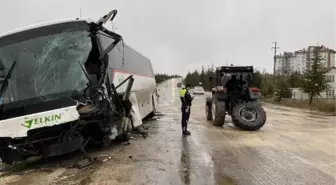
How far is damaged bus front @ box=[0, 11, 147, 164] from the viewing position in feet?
24.1

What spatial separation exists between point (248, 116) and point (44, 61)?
8.24m

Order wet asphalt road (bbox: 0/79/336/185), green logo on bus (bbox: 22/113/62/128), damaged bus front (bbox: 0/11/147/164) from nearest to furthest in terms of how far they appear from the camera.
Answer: wet asphalt road (bbox: 0/79/336/185), green logo on bus (bbox: 22/113/62/128), damaged bus front (bbox: 0/11/147/164)

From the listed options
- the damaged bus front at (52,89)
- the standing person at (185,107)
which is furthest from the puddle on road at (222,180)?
the standing person at (185,107)

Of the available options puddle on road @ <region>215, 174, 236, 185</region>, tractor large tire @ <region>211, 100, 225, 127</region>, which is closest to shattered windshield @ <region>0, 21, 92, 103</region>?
puddle on road @ <region>215, 174, 236, 185</region>

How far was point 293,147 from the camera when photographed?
989 centimetres

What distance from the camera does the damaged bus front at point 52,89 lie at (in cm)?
736

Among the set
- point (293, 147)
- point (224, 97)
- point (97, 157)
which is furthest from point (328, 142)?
point (97, 157)

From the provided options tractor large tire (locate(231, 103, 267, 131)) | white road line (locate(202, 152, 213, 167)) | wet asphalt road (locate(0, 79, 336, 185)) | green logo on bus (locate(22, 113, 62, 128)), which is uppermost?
green logo on bus (locate(22, 113, 62, 128))

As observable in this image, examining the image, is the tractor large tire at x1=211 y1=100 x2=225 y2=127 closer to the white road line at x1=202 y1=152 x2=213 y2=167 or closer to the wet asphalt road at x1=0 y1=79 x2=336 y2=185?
the wet asphalt road at x1=0 y1=79 x2=336 y2=185

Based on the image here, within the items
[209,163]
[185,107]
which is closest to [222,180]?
[209,163]

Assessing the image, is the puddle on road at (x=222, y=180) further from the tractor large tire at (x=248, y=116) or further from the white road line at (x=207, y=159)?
the tractor large tire at (x=248, y=116)

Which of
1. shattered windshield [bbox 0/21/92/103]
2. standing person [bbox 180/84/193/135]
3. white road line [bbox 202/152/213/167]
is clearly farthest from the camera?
standing person [bbox 180/84/193/135]

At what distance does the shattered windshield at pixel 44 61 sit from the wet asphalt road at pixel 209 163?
1.63 meters

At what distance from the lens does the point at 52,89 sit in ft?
25.0
